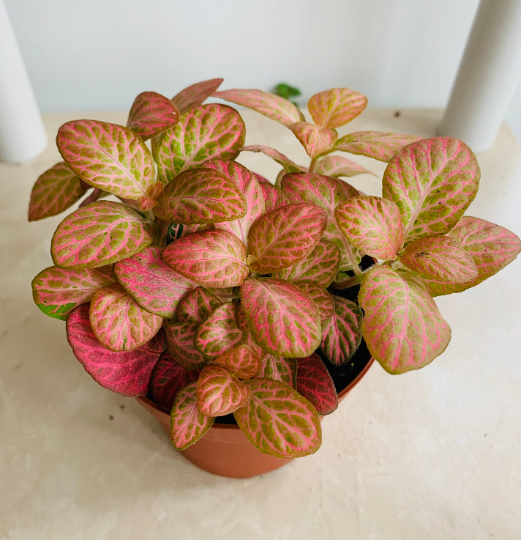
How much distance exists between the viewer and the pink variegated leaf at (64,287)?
49 centimetres

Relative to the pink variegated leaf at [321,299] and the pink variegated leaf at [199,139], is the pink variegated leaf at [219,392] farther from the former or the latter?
the pink variegated leaf at [199,139]

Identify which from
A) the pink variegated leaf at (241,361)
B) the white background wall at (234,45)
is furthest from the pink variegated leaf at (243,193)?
the white background wall at (234,45)

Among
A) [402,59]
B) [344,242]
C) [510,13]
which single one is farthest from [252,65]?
[344,242]

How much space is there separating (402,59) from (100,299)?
1.05 meters

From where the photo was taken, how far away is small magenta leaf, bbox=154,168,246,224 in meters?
0.41

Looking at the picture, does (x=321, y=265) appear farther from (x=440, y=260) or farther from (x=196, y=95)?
(x=196, y=95)

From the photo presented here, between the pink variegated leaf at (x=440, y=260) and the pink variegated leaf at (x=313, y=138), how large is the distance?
13cm

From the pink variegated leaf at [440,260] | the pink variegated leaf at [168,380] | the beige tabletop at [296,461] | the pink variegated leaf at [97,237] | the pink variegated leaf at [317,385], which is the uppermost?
the pink variegated leaf at [97,237]

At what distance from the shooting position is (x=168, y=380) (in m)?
0.54

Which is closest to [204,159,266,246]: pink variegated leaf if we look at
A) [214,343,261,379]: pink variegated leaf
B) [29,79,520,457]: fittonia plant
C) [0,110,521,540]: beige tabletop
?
[29,79,520,457]: fittonia plant

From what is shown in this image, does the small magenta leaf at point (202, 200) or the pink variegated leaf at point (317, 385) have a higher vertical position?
the small magenta leaf at point (202, 200)

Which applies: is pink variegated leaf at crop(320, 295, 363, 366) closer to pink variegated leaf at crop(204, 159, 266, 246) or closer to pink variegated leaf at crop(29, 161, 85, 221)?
pink variegated leaf at crop(204, 159, 266, 246)

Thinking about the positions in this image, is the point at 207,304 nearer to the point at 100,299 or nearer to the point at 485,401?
the point at 100,299


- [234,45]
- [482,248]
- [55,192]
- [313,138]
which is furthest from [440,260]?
[234,45]
